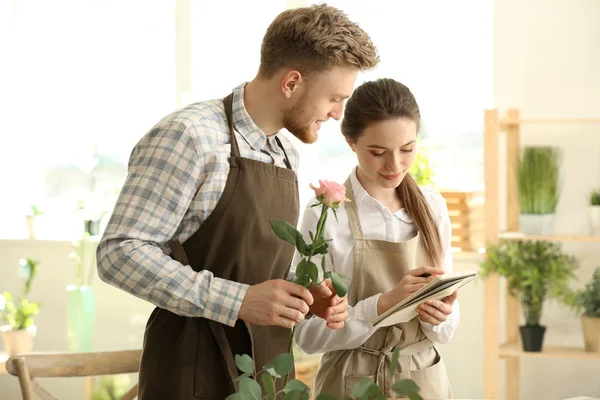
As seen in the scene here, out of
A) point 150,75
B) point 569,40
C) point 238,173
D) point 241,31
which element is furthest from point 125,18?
point 238,173

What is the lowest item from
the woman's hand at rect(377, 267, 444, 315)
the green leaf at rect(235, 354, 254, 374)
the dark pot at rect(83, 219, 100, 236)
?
the green leaf at rect(235, 354, 254, 374)

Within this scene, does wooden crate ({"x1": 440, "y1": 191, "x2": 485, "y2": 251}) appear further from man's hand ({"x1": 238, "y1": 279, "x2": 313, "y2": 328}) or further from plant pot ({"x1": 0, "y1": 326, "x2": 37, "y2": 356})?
man's hand ({"x1": 238, "y1": 279, "x2": 313, "y2": 328})

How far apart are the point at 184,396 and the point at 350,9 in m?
Result: 2.98

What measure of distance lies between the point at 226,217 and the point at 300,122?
0.87ft

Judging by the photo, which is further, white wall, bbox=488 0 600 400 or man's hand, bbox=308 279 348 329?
white wall, bbox=488 0 600 400

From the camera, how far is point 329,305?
173 centimetres

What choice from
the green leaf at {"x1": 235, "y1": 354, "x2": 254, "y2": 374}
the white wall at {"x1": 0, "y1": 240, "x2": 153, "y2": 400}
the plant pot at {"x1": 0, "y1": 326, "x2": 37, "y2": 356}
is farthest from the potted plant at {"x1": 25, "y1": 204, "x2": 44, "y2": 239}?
the green leaf at {"x1": 235, "y1": 354, "x2": 254, "y2": 374}

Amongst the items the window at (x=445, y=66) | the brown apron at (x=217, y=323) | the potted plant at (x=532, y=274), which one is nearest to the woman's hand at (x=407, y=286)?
the brown apron at (x=217, y=323)

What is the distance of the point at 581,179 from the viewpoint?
370 cm

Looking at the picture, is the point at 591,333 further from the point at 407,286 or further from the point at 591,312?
the point at 407,286

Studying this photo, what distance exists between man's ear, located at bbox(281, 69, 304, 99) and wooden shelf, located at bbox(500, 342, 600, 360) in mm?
2142

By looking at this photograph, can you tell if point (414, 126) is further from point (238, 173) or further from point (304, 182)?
point (304, 182)

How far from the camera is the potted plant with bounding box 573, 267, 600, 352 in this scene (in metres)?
3.38

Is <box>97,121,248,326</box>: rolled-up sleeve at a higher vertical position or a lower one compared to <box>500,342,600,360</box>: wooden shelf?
higher
